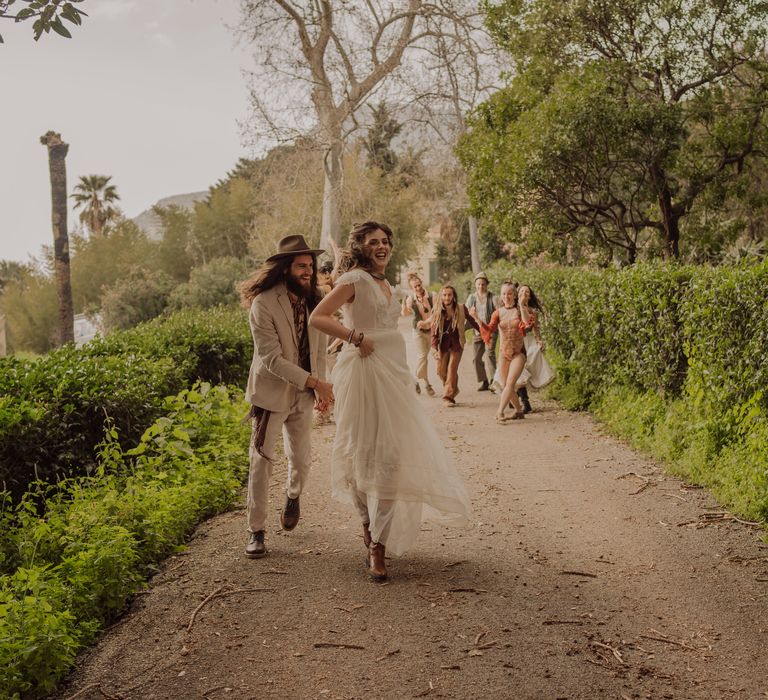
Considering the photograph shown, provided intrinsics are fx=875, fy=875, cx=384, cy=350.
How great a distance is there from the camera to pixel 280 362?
19.1ft

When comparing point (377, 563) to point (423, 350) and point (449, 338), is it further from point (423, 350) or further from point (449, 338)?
point (423, 350)

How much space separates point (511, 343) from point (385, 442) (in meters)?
6.83

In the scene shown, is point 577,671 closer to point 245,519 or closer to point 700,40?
point 245,519

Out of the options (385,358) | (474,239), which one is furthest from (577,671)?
(474,239)

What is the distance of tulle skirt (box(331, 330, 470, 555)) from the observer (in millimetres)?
5418

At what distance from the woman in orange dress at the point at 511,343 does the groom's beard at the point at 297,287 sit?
5.95 meters

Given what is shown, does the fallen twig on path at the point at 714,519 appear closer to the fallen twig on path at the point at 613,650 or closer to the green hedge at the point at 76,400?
the fallen twig on path at the point at 613,650

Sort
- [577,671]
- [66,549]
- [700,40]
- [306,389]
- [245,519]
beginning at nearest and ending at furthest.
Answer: [577,671] → [66,549] → [306,389] → [245,519] → [700,40]


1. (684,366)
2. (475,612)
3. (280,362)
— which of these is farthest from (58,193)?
(475,612)

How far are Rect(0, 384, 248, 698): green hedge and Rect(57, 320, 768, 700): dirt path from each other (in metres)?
0.17

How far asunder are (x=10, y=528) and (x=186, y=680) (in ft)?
8.17

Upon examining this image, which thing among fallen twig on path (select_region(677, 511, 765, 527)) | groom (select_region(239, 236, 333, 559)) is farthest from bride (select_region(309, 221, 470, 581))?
fallen twig on path (select_region(677, 511, 765, 527))

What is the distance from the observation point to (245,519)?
23.0 ft

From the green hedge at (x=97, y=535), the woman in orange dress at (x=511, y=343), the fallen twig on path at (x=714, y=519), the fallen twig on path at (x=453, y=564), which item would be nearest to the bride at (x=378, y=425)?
the fallen twig on path at (x=453, y=564)
